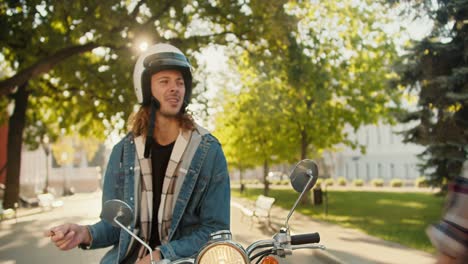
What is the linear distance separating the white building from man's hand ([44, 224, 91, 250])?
267 feet

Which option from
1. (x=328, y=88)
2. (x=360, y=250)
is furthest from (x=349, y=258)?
(x=328, y=88)

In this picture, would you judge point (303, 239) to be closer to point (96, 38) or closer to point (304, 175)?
point (304, 175)

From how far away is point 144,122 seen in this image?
10.2ft

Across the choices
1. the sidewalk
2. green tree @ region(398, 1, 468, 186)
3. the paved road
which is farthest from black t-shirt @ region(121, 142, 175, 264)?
green tree @ region(398, 1, 468, 186)

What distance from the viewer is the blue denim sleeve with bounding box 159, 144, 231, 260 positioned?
8.66 feet

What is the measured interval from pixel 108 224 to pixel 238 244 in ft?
3.49

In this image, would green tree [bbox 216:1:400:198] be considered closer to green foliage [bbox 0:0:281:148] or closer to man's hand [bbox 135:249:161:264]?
green foliage [bbox 0:0:281:148]

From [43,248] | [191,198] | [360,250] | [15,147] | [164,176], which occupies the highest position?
[15,147]

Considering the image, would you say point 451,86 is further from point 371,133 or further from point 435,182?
point 371,133

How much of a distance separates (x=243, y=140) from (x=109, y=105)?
16832 mm

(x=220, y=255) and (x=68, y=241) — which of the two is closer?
(x=220, y=255)

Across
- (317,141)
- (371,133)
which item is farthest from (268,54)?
(371,133)

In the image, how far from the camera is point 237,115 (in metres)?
35.5

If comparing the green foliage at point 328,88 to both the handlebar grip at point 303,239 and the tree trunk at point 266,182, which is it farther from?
the handlebar grip at point 303,239
